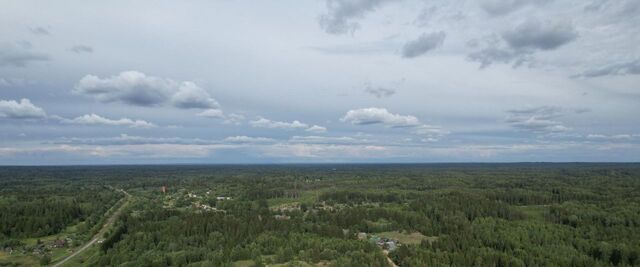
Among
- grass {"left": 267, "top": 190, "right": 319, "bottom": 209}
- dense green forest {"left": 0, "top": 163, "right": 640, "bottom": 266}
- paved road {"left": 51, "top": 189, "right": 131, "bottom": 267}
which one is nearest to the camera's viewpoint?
dense green forest {"left": 0, "top": 163, "right": 640, "bottom": 266}

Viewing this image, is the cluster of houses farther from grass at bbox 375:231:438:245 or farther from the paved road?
the paved road

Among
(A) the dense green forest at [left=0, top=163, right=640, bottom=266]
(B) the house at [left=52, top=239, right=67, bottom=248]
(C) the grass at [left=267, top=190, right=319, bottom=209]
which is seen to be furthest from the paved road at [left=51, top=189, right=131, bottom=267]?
(C) the grass at [left=267, top=190, right=319, bottom=209]

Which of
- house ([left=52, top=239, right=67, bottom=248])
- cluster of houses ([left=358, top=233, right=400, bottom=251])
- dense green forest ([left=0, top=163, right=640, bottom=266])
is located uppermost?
dense green forest ([left=0, top=163, right=640, bottom=266])

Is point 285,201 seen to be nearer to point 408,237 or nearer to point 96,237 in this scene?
point 96,237

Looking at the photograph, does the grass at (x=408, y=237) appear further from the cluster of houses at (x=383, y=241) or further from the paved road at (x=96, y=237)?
the paved road at (x=96, y=237)

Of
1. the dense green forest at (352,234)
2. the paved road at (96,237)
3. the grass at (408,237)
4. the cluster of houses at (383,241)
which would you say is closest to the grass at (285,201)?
the dense green forest at (352,234)

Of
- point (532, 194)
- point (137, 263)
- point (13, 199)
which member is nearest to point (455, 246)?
point (137, 263)
